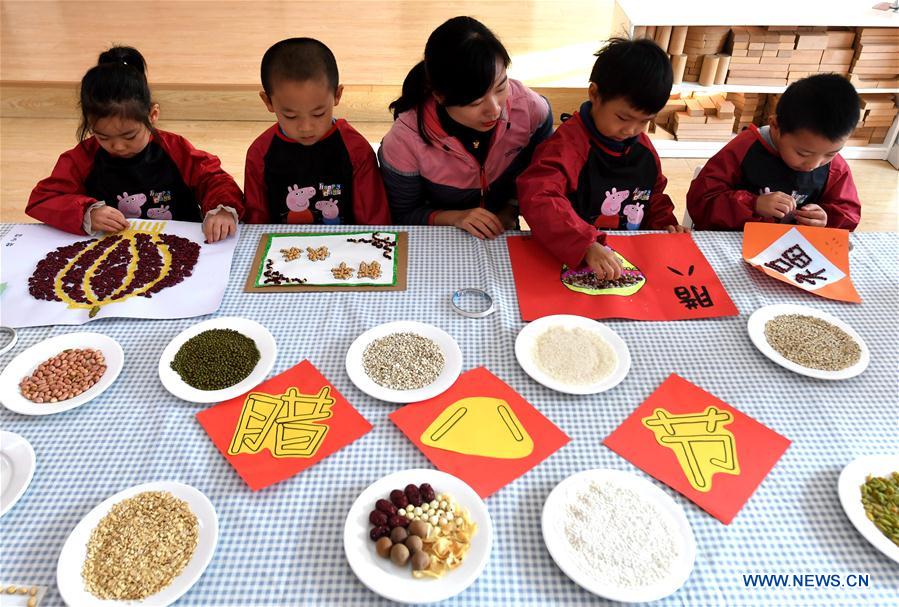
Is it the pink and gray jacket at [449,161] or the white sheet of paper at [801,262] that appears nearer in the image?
the white sheet of paper at [801,262]

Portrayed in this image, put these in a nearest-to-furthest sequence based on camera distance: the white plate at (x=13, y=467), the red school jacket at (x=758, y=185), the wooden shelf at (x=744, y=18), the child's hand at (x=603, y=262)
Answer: the white plate at (x=13, y=467)
the child's hand at (x=603, y=262)
the red school jacket at (x=758, y=185)
the wooden shelf at (x=744, y=18)

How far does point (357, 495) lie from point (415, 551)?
0.54 feet

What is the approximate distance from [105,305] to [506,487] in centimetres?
108

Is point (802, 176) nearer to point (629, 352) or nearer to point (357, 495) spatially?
point (629, 352)

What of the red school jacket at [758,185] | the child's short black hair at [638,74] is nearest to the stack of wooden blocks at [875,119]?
the red school jacket at [758,185]

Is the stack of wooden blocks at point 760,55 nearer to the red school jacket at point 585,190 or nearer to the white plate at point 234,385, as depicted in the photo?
the red school jacket at point 585,190

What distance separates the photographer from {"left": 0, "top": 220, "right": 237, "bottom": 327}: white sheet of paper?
55.2 inches

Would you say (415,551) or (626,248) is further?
(626,248)

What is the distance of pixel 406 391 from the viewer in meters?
1.21

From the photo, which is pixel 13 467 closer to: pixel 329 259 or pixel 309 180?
pixel 329 259

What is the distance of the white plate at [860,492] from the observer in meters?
0.94

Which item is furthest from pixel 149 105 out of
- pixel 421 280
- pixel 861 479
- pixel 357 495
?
pixel 861 479

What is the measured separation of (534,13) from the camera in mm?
5332

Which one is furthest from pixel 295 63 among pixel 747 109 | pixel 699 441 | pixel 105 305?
pixel 747 109
